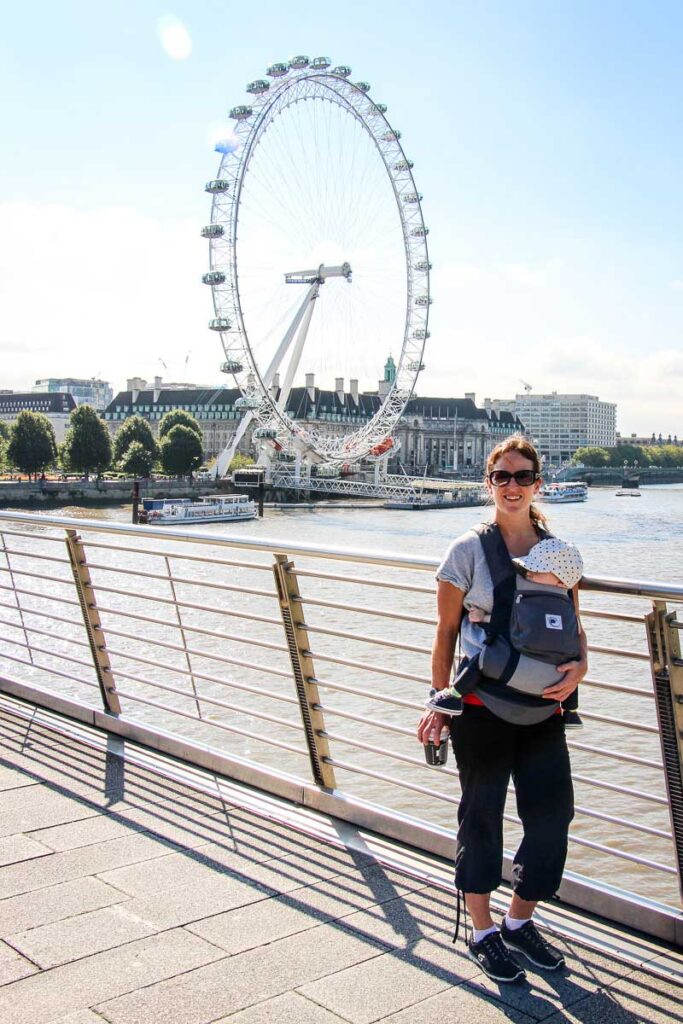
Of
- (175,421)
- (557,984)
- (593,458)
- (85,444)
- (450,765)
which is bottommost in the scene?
(450,765)

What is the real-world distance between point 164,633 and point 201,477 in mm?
54460

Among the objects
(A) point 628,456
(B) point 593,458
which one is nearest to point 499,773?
(B) point 593,458

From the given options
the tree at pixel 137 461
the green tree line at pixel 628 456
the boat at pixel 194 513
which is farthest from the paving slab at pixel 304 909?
the green tree line at pixel 628 456

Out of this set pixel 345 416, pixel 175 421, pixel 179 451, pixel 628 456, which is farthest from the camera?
pixel 628 456

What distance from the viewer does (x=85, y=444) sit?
6372 cm

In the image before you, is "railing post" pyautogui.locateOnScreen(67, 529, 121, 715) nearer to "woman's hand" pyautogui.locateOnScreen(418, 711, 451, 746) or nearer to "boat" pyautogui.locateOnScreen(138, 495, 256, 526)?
"woman's hand" pyautogui.locateOnScreen(418, 711, 451, 746)

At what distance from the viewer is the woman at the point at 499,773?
2.25 metres

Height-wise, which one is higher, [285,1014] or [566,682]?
[566,682]

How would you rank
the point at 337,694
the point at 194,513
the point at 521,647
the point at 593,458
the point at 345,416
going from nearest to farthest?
the point at 521,647, the point at 337,694, the point at 194,513, the point at 345,416, the point at 593,458

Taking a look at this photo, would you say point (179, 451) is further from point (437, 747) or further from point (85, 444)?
point (437, 747)

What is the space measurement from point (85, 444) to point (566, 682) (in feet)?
209

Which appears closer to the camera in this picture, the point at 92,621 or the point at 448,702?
the point at 448,702

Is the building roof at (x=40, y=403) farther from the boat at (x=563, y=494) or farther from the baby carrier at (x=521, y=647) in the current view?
the baby carrier at (x=521, y=647)

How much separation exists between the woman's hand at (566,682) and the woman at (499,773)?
72 millimetres
